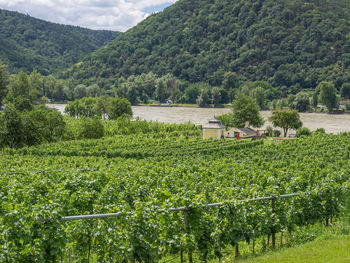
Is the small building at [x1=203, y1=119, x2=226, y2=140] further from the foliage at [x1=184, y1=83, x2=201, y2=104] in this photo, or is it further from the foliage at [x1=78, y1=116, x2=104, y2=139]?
the foliage at [x1=184, y1=83, x2=201, y2=104]

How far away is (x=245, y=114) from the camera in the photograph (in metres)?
78.2

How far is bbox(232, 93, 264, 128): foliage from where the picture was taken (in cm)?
7806

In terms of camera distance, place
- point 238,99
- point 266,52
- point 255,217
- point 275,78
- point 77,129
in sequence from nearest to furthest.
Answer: point 255,217, point 77,129, point 238,99, point 275,78, point 266,52

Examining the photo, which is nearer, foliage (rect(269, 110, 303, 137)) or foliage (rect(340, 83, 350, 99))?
foliage (rect(269, 110, 303, 137))

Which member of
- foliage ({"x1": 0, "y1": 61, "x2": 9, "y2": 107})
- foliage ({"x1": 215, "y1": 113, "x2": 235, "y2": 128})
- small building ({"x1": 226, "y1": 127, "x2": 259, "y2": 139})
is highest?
foliage ({"x1": 0, "y1": 61, "x2": 9, "y2": 107})

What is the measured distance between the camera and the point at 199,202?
31.9 ft

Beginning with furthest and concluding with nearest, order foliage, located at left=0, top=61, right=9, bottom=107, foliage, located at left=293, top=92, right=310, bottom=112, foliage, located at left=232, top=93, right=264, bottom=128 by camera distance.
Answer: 1. foliage, located at left=293, top=92, right=310, bottom=112
2. foliage, located at left=0, top=61, right=9, bottom=107
3. foliage, located at left=232, top=93, right=264, bottom=128

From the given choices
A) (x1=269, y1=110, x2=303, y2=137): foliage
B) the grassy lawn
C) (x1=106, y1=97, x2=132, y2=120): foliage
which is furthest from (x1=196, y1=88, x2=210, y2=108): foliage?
the grassy lawn

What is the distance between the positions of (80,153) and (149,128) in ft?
102

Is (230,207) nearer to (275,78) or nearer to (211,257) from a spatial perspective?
(211,257)

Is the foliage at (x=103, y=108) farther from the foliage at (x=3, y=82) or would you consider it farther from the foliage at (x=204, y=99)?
the foliage at (x=204, y=99)

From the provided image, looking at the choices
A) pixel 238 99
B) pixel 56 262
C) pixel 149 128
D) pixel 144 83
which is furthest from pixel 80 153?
pixel 144 83

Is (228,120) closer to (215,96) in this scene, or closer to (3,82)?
(3,82)

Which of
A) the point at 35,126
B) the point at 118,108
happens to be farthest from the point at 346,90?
the point at 35,126
